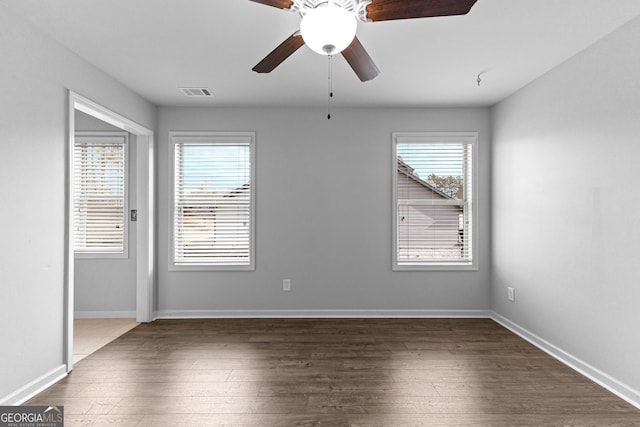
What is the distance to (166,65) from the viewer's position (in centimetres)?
329

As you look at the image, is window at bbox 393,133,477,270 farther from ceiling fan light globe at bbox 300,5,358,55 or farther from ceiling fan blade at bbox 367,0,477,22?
ceiling fan light globe at bbox 300,5,358,55

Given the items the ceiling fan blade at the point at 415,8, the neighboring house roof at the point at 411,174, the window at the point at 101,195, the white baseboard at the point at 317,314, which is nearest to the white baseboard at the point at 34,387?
the white baseboard at the point at 317,314

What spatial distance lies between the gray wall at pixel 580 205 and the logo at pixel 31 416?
12.4 ft

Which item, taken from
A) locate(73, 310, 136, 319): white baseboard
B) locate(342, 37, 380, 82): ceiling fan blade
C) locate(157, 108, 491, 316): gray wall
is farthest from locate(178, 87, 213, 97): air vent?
locate(73, 310, 136, 319): white baseboard

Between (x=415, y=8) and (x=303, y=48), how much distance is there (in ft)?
4.51

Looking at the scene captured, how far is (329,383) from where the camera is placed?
8.95 ft

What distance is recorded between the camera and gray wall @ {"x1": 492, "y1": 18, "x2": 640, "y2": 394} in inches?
100

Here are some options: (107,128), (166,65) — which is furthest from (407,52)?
(107,128)

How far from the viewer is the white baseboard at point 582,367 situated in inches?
99.1

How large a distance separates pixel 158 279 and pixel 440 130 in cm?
397

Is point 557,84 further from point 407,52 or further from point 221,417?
point 221,417

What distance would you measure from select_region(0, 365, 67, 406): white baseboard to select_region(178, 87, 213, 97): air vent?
2787 millimetres

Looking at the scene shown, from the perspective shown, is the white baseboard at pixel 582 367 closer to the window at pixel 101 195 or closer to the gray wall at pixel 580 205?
the gray wall at pixel 580 205

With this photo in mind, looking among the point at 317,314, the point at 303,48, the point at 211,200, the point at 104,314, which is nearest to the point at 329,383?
the point at 317,314
